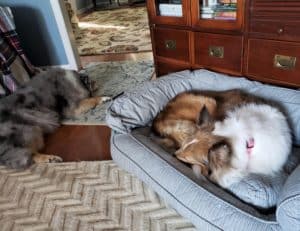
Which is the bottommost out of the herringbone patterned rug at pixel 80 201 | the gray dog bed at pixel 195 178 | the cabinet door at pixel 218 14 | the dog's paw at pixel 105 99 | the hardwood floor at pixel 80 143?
the hardwood floor at pixel 80 143

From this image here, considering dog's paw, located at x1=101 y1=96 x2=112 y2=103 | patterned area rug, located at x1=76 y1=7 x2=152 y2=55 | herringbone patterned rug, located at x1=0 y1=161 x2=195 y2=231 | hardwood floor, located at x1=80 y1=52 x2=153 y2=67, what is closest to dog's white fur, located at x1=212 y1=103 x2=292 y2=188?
herringbone patterned rug, located at x1=0 y1=161 x2=195 y2=231

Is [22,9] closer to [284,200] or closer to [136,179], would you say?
[136,179]

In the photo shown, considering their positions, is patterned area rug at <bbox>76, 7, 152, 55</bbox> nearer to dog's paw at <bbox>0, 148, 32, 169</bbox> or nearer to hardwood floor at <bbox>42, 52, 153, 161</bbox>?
hardwood floor at <bbox>42, 52, 153, 161</bbox>

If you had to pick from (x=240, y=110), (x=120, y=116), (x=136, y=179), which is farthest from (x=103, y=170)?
(x=240, y=110)

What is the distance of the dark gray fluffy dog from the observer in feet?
5.63

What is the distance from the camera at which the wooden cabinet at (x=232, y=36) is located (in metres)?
1.45

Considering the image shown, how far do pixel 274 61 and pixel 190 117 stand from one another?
584 millimetres

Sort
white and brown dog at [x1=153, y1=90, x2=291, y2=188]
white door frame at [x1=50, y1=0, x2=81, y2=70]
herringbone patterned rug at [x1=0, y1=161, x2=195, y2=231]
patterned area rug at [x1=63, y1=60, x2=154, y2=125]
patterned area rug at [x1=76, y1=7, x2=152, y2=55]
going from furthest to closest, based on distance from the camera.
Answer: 1. patterned area rug at [x1=76, y1=7, x2=152, y2=55]
2. white door frame at [x1=50, y1=0, x2=81, y2=70]
3. patterned area rug at [x1=63, y1=60, x2=154, y2=125]
4. herringbone patterned rug at [x1=0, y1=161, x2=195, y2=231]
5. white and brown dog at [x1=153, y1=90, x2=291, y2=188]

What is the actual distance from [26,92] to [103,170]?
0.94m

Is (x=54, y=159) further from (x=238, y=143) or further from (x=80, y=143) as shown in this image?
(x=238, y=143)

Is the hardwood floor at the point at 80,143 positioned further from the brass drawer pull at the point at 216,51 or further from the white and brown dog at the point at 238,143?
the brass drawer pull at the point at 216,51

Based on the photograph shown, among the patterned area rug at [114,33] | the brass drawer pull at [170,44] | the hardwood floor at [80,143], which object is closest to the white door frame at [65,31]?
the patterned area rug at [114,33]

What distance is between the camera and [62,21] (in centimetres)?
287

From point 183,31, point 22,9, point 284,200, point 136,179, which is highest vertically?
point 22,9
